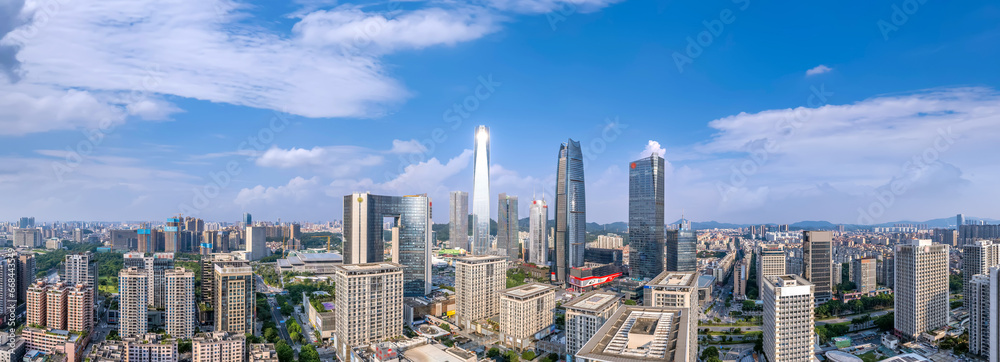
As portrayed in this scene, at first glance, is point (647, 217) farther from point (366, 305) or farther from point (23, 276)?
point (23, 276)

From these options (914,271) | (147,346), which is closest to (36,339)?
(147,346)

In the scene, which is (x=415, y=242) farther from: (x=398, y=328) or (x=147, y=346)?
(x=147, y=346)

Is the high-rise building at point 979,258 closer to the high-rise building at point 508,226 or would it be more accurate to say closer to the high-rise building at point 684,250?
the high-rise building at point 684,250

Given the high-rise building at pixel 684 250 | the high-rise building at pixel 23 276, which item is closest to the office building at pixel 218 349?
→ the high-rise building at pixel 23 276

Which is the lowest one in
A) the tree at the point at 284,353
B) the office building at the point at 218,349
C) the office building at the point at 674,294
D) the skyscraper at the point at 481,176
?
the tree at the point at 284,353

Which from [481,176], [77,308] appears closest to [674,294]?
[77,308]

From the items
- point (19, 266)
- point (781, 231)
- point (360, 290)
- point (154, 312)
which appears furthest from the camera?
point (781, 231)
